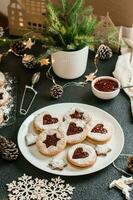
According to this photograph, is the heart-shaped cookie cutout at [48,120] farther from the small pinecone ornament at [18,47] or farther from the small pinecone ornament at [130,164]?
the small pinecone ornament at [18,47]

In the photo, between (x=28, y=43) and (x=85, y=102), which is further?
(x=28, y=43)

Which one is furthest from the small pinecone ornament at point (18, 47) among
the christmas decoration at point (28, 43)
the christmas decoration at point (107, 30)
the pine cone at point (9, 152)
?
the pine cone at point (9, 152)

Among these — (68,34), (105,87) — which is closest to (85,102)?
(105,87)

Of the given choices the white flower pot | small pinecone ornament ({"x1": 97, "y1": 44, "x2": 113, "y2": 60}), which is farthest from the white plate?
small pinecone ornament ({"x1": 97, "y1": 44, "x2": 113, "y2": 60})

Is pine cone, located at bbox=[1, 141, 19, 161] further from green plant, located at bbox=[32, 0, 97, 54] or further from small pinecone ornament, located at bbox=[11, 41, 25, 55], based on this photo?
small pinecone ornament, located at bbox=[11, 41, 25, 55]

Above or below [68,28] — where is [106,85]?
below

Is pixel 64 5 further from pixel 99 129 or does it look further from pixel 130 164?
pixel 130 164
